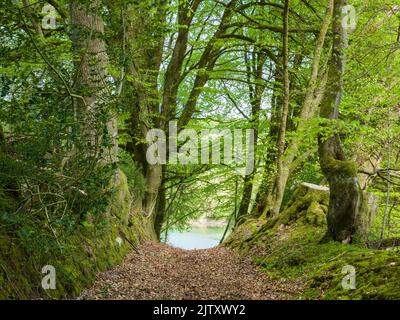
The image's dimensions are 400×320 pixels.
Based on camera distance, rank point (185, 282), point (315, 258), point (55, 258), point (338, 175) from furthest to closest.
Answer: point (185, 282)
point (338, 175)
point (315, 258)
point (55, 258)

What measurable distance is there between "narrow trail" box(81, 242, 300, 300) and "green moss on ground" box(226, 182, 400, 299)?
396mm

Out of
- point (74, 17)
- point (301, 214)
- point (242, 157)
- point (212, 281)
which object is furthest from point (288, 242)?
point (242, 157)

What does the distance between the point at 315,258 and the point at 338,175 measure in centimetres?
164

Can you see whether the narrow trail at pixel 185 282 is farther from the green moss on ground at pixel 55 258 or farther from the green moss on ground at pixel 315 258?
the green moss on ground at pixel 315 258

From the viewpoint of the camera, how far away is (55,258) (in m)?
5.59

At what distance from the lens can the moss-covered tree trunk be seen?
7684 millimetres

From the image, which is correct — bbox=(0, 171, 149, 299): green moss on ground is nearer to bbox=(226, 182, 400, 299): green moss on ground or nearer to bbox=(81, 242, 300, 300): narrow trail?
bbox=(81, 242, 300, 300): narrow trail

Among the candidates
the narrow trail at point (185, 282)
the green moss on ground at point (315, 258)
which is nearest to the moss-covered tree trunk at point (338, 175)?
the green moss on ground at point (315, 258)

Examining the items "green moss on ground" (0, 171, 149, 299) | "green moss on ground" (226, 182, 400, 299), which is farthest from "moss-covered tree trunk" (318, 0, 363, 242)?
"green moss on ground" (0, 171, 149, 299)

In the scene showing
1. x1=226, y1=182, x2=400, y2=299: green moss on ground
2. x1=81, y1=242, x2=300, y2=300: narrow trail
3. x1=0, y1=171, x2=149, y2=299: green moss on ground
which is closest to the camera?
x1=0, y1=171, x2=149, y2=299: green moss on ground

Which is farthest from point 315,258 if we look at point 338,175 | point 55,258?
point 55,258

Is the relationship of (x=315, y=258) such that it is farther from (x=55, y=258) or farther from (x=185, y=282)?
(x=55, y=258)

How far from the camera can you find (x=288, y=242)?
9.40 metres
